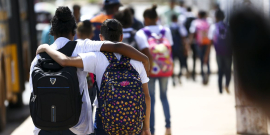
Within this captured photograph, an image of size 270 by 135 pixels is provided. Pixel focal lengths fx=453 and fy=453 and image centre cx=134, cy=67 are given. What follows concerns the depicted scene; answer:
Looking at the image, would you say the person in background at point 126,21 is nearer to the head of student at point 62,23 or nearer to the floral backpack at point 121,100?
the head of student at point 62,23

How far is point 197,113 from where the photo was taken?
308 inches

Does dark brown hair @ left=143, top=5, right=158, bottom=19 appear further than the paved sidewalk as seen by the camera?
No

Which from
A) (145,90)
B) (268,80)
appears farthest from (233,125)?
(268,80)

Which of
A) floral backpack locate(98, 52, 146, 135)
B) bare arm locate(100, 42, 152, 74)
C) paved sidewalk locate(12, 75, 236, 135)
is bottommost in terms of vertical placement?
paved sidewalk locate(12, 75, 236, 135)

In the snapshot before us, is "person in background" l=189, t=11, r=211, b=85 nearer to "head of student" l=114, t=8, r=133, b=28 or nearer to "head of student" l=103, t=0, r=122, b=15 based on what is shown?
"head of student" l=103, t=0, r=122, b=15

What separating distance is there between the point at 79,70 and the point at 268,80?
1.84 metres

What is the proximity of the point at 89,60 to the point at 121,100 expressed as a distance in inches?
14.3

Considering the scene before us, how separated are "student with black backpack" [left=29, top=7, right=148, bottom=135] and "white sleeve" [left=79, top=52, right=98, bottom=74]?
0.06 m

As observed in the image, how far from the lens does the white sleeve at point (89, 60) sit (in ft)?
10.0

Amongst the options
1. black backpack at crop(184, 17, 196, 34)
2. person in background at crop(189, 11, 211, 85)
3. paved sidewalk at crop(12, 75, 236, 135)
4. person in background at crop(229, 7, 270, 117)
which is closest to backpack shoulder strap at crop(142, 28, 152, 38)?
paved sidewalk at crop(12, 75, 236, 135)

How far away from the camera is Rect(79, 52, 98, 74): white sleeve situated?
305 cm

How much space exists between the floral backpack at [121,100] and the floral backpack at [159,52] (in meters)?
2.59

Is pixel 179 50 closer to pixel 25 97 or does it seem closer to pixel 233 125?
pixel 25 97

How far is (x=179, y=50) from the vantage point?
11.5 m
